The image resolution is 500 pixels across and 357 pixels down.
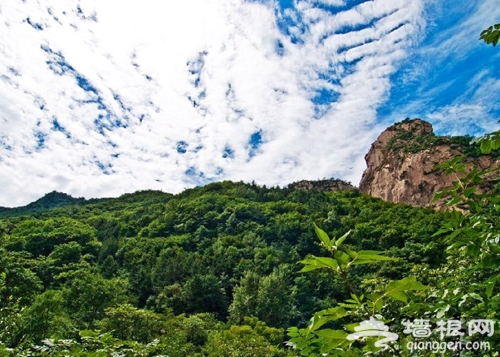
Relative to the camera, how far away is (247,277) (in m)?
38.6

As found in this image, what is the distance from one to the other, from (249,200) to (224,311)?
4220 centimetres

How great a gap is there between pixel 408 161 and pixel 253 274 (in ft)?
123

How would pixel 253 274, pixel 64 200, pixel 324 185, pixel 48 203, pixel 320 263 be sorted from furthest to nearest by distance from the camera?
pixel 64 200, pixel 48 203, pixel 324 185, pixel 253 274, pixel 320 263

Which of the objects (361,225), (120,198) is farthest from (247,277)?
(120,198)

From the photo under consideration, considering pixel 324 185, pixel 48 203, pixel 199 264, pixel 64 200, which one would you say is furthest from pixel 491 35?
pixel 64 200

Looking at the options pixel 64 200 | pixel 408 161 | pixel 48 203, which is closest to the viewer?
pixel 408 161

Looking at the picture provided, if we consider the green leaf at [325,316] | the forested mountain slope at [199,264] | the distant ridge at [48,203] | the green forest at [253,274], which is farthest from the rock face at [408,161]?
the distant ridge at [48,203]

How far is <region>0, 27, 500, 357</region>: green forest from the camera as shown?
1.55 m

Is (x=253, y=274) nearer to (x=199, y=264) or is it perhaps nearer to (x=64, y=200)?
(x=199, y=264)

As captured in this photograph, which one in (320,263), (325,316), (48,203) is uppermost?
(48,203)

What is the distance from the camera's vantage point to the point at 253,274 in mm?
39469

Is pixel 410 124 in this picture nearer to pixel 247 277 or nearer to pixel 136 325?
pixel 247 277

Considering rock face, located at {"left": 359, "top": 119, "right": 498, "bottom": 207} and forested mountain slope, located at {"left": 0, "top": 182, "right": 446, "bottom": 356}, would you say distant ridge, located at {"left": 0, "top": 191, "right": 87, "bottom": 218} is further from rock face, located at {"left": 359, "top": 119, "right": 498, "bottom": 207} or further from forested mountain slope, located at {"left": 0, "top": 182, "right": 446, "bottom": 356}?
rock face, located at {"left": 359, "top": 119, "right": 498, "bottom": 207}

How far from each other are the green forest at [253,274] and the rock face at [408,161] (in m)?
3.34
